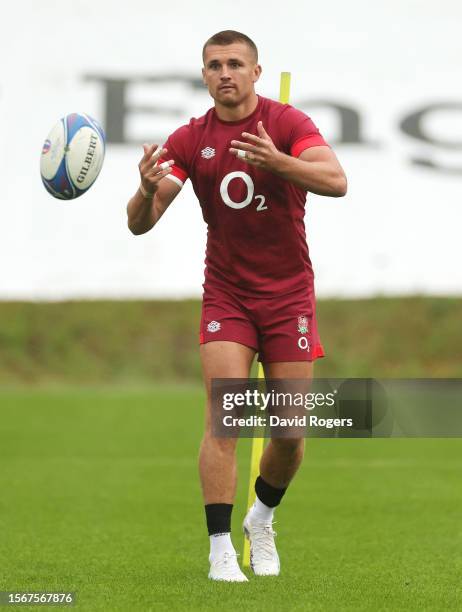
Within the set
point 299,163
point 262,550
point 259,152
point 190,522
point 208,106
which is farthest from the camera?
point 208,106

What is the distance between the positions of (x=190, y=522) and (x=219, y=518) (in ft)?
7.68

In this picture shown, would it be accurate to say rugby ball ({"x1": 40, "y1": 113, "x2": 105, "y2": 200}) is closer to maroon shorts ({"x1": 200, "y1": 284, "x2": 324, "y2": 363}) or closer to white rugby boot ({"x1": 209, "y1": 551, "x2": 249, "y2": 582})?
maroon shorts ({"x1": 200, "y1": 284, "x2": 324, "y2": 363})

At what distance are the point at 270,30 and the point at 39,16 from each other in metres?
3.51

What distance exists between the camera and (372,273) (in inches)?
787

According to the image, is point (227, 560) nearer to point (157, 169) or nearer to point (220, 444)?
point (220, 444)

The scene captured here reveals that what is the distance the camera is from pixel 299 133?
5883mm

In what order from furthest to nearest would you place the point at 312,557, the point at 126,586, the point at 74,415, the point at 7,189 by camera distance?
the point at 7,189 < the point at 74,415 < the point at 312,557 < the point at 126,586

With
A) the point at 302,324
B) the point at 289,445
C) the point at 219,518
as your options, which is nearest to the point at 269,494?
the point at 289,445

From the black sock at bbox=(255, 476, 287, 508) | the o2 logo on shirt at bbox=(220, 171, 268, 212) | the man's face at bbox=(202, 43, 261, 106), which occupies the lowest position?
the black sock at bbox=(255, 476, 287, 508)

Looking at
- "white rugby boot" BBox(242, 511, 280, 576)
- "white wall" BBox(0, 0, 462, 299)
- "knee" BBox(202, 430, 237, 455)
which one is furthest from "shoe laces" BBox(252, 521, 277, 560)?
"white wall" BBox(0, 0, 462, 299)

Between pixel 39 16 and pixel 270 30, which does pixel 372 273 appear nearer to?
pixel 270 30

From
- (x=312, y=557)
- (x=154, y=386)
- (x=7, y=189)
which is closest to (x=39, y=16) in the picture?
(x=7, y=189)

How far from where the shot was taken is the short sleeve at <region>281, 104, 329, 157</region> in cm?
582

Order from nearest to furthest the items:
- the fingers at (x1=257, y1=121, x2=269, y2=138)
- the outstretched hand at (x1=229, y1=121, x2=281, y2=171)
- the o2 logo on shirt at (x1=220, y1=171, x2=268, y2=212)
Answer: the outstretched hand at (x1=229, y1=121, x2=281, y2=171) → the fingers at (x1=257, y1=121, x2=269, y2=138) → the o2 logo on shirt at (x1=220, y1=171, x2=268, y2=212)
